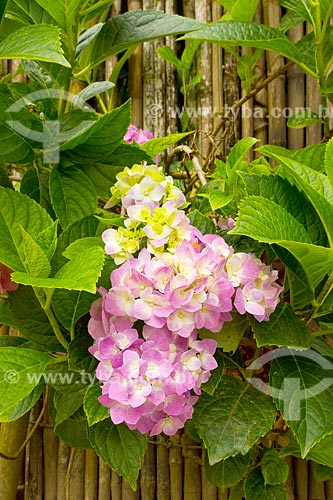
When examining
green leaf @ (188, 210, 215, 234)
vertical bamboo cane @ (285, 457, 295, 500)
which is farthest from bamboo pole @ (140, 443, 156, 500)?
green leaf @ (188, 210, 215, 234)

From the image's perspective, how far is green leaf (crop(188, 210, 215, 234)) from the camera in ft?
2.34

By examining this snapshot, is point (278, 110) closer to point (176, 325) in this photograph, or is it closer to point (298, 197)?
point (298, 197)

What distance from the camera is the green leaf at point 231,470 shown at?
0.81 meters

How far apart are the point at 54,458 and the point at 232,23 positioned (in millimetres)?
751

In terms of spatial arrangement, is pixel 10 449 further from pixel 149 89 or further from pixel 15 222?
pixel 149 89

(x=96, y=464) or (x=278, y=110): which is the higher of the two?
(x=278, y=110)

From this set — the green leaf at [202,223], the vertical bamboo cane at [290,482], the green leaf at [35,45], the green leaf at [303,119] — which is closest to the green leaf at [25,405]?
the green leaf at [202,223]

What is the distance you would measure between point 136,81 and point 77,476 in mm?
687

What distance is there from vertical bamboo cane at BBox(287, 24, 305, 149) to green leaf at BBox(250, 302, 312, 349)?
46cm

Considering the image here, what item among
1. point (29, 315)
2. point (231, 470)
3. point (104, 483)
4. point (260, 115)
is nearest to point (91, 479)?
point (104, 483)

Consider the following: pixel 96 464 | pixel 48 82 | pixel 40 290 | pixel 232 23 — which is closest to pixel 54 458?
pixel 96 464

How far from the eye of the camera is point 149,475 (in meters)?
1.02

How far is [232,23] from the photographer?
2.83ft

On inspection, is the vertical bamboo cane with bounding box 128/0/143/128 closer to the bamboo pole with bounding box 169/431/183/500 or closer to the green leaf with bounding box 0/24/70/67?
the green leaf with bounding box 0/24/70/67
